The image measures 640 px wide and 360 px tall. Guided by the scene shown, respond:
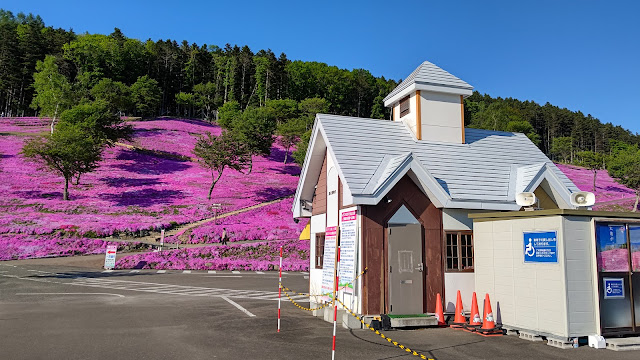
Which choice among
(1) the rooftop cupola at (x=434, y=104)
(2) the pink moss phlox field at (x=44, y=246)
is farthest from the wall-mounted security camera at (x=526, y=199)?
(2) the pink moss phlox field at (x=44, y=246)

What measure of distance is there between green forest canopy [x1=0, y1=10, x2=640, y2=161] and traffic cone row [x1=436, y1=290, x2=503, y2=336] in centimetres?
9208

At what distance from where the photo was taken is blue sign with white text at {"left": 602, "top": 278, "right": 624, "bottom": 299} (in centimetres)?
965

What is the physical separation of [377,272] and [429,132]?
640 cm

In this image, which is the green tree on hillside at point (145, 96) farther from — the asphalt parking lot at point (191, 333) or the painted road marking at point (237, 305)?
the painted road marking at point (237, 305)

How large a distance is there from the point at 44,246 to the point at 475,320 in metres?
33.7

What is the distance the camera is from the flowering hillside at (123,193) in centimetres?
3647

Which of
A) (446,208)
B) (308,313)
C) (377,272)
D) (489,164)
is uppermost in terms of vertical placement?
(489,164)

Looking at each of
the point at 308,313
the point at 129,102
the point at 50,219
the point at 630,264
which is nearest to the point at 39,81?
the point at 129,102

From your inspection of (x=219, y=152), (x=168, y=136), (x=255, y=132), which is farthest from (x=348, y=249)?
(x=168, y=136)

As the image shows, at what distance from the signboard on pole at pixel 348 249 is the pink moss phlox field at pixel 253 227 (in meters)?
25.5

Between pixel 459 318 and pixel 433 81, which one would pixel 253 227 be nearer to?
pixel 433 81

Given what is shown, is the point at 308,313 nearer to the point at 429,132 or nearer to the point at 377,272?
the point at 377,272

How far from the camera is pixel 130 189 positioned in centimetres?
4809

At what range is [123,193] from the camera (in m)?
46.8
